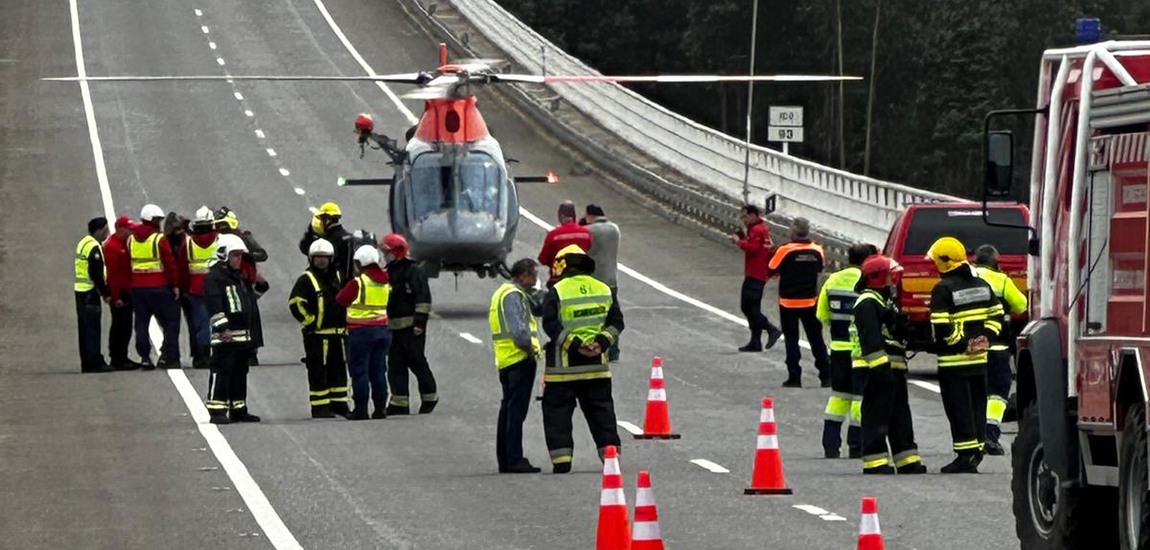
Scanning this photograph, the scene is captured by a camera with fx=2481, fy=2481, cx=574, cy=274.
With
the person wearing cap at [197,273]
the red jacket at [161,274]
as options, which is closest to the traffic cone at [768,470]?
the person wearing cap at [197,273]

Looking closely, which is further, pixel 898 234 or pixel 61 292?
pixel 61 292

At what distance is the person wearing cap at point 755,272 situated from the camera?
91.7 ft

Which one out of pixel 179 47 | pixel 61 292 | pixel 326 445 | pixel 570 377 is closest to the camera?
pixel 570 377

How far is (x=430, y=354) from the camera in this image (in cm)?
2859

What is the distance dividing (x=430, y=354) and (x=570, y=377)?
10.2m

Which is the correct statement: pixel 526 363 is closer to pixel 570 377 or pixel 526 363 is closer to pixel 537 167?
pixel 570 377

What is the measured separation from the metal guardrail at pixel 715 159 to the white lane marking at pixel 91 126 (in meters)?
10.4

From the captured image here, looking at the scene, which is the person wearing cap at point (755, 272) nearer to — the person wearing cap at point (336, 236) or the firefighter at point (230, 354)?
the person wearing cap at point (336, 236)

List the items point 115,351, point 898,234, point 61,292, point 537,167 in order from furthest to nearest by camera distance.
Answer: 1. point 537,167
2. point 61,292
3. point 115,351
4. point 898,234

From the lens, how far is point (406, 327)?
2303 cm

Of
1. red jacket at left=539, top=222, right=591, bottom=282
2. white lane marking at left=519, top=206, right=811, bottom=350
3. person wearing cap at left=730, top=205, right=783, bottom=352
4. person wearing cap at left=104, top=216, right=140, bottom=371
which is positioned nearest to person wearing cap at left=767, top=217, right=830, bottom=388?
red jacket at left=539, top=222, right=591, bottom=282

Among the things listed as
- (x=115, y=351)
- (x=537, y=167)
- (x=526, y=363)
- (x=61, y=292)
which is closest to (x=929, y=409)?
(x=526, y=363)

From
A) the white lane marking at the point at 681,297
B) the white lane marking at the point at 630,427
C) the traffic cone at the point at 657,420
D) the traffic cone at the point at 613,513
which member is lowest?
the white lane marking at the point at 681,297

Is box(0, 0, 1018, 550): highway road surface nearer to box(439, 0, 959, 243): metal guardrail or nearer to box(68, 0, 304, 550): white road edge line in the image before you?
box(68, 0, 304, 550): white road edge line
